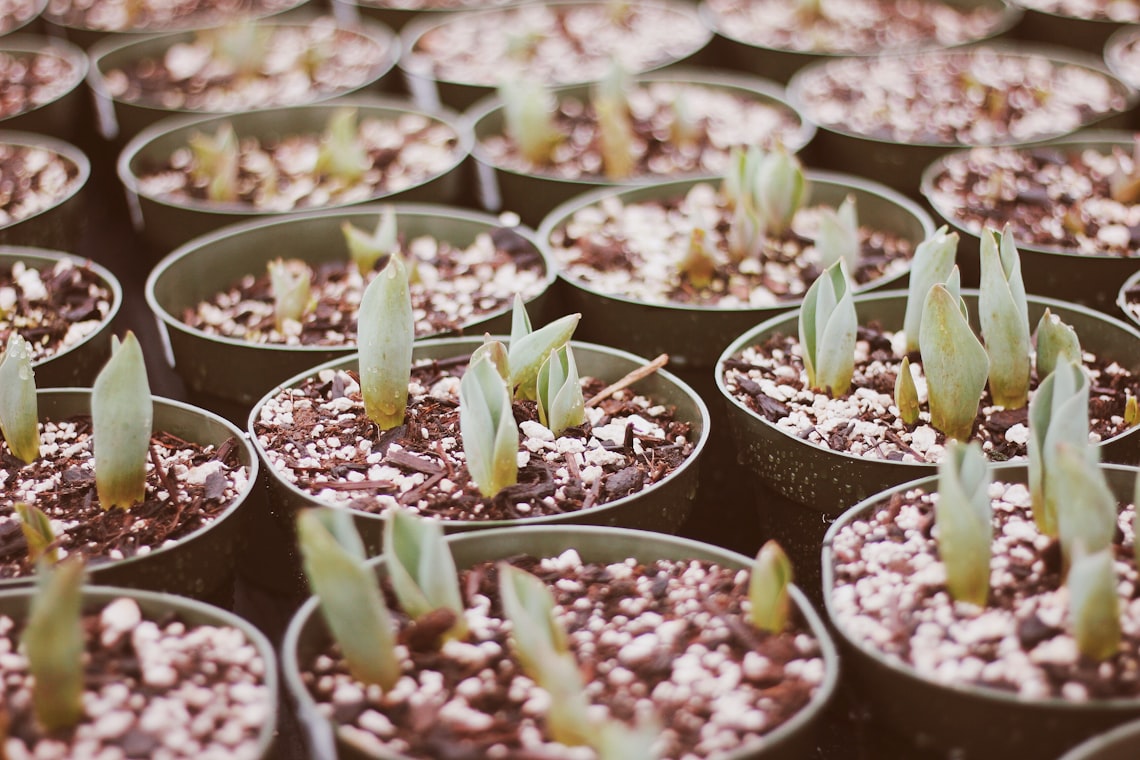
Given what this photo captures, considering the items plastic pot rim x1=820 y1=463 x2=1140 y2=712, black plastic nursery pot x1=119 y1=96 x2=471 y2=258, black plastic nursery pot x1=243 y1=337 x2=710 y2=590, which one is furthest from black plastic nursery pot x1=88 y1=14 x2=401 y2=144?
plastic pot rim x1=820 y1=463 x2=1140 y2=712

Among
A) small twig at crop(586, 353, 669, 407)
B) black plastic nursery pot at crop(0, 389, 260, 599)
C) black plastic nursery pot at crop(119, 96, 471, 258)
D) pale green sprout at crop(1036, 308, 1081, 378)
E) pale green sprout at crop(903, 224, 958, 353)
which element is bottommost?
black plastic nursery pot at crop(0, 389, 260, 599)

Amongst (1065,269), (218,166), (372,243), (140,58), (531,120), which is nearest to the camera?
(1065,269)

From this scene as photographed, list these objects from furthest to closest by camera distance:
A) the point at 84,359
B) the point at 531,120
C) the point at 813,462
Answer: the point at 531,120
the point at 84,359
the point at 813,462

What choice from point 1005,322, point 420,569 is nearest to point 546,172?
point 1005,322

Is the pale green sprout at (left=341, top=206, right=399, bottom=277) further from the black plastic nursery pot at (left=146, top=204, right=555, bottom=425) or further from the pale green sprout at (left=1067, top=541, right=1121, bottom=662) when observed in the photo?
the pale green sprout at (left=1067, top=541, right=1121, bottom=662)

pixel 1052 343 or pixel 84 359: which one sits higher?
pixel 1052 343

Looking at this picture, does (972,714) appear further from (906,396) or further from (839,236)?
(839,236)
